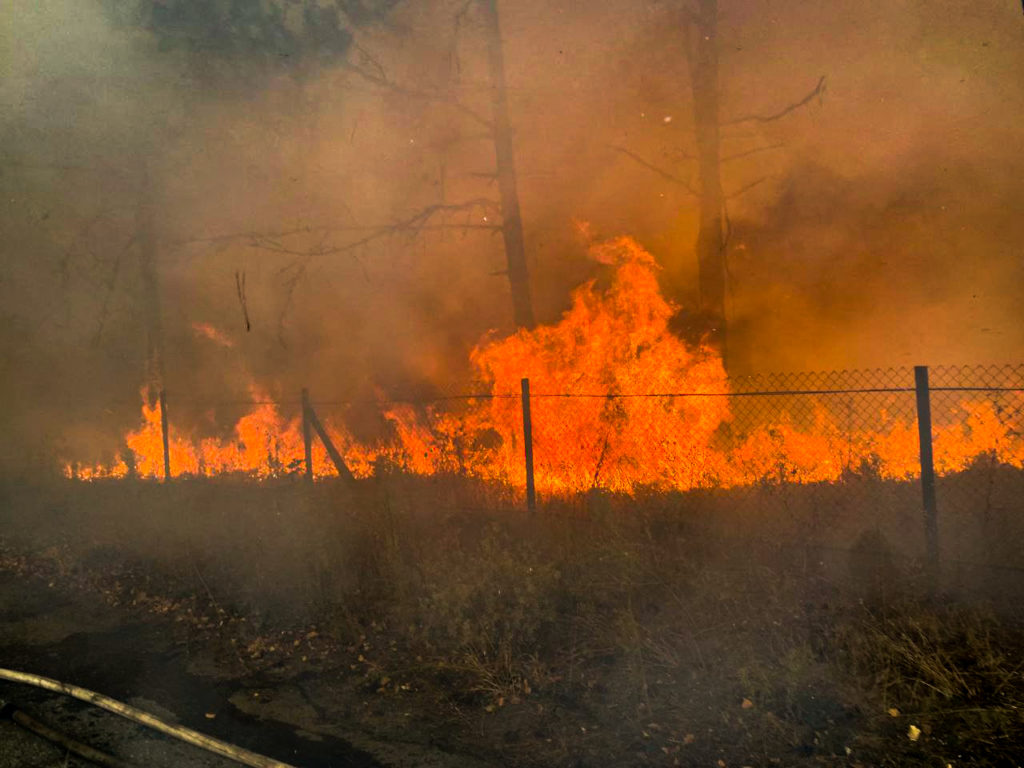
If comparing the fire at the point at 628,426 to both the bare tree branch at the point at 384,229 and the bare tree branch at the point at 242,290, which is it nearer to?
the bare tree branch at the point at 384,229

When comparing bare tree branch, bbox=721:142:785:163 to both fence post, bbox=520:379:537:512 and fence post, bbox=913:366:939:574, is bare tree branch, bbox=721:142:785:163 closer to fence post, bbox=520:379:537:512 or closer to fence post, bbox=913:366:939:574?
fence post, bbox=520:379:537:512

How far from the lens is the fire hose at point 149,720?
3.63 m

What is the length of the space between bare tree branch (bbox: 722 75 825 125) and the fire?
278 centimetres

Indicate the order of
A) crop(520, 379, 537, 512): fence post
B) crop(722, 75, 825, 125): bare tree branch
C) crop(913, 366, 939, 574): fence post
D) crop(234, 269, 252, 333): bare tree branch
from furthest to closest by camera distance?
1. crop(234, 269, 252, 333): bare tree branch
2. crop(722, 75, 825, 125): bare tree branch
3. crop(520, 379, 537, 512): fence post
4. crop(913, 366, 939, 574): fence post

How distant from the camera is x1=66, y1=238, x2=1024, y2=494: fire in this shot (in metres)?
8.95

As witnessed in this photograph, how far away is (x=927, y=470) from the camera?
5.30 metres

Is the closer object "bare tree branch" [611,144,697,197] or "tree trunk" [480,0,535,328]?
"bare tree branch" [611,144,697,197]

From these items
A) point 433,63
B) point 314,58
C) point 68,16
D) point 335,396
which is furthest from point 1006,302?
point 68,16

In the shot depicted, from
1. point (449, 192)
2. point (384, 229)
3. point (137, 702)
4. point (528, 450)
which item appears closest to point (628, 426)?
point (528, 450)

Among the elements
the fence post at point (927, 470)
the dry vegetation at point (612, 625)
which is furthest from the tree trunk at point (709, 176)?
the fence post at point (927, 470)

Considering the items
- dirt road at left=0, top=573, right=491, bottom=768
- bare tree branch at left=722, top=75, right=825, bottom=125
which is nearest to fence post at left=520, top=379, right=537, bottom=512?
dirt road at left=0, top=573, right=491, bottom=768

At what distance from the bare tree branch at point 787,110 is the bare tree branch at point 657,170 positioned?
1244 millimetres

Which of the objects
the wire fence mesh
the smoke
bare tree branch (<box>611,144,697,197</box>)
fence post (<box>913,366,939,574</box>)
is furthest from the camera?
bare tree branch (<box>611,144,697,197</box>)

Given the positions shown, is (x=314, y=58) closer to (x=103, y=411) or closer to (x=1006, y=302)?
(x=103, y=411)
